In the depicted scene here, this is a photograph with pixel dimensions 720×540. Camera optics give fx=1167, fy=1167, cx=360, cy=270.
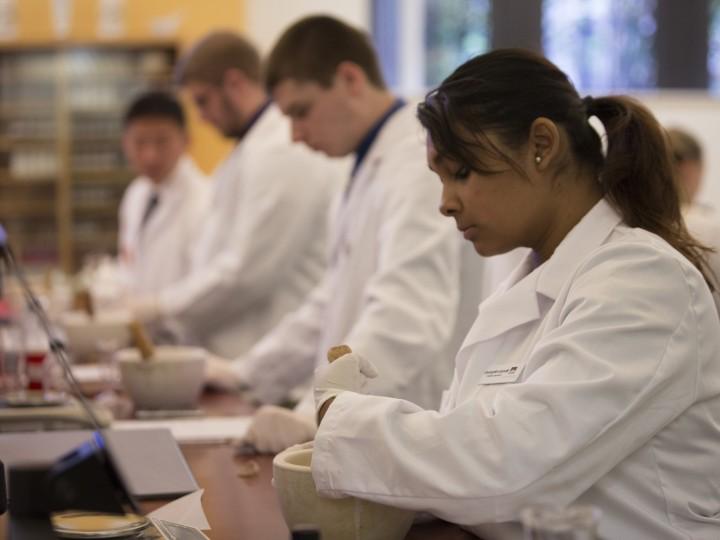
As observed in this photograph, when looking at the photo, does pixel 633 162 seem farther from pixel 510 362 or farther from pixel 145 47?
pixel 145 47

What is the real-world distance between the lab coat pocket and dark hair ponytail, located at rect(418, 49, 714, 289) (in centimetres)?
30

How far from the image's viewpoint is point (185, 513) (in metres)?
1.38

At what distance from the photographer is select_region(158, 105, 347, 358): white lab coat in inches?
139

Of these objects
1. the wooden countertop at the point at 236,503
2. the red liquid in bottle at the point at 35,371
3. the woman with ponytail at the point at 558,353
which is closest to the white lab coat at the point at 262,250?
the red liquid in bottle at the point at 35,371

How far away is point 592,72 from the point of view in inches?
314

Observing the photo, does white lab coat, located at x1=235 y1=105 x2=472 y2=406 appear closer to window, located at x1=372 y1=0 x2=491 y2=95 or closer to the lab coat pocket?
the lab coat pocket

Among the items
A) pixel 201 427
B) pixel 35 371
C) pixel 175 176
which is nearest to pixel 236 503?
pixel 201 427

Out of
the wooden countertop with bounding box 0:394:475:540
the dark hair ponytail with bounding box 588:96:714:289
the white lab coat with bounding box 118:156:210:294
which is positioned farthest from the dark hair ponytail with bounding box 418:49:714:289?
the white lab coat with bounding box 118:156:210:294

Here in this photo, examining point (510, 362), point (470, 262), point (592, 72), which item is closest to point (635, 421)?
point (510, 362)

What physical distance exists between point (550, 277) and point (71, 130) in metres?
7.61

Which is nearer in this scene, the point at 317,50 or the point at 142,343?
the point at 142,343

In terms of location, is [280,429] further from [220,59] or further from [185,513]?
[220,59]

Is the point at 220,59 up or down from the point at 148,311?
up

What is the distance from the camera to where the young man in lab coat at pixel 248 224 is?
355 centimetres
